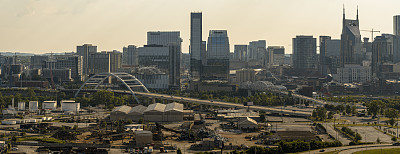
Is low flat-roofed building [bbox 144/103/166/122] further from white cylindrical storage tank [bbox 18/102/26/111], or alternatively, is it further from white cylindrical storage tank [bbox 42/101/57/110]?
A: white cylindrical storage tank [bbox 18/102/26/111]

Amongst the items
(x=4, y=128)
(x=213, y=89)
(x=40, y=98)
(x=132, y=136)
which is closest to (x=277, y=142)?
(x=132, y=136)

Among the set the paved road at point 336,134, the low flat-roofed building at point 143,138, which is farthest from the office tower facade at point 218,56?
the low flat-roofed building at point 143,138

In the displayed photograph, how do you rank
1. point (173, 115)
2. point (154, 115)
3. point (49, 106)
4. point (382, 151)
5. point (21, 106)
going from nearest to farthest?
point (382, 151), point (154, 115), point (173, 115), point (21, 106), point (49, 106)

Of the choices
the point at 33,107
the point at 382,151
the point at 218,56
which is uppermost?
the point at 218,56

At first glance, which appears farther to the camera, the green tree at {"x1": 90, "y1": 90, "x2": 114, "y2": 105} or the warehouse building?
the green tree at {"x1": 90, "y1": 90, "x2": 114, "y2": 105}

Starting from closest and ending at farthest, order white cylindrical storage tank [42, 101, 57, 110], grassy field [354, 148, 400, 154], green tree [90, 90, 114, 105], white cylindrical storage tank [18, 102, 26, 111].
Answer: grassy field [354, 148, 400, 154] → white cylindrical storage tank [18, 102, 26, 111] → white cylindrical storage tank [42, 101, 57, 110] → green tree [90, 90, 114, 105]

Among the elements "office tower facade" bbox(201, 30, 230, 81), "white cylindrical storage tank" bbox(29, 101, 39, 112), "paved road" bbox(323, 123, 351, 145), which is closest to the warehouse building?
"paved road" bbox(323, 123, 351, 145)

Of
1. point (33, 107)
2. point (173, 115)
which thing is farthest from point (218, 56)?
point (173, 115)

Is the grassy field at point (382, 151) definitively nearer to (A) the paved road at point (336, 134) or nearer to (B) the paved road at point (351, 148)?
(B) the paved road at point (351, 148)

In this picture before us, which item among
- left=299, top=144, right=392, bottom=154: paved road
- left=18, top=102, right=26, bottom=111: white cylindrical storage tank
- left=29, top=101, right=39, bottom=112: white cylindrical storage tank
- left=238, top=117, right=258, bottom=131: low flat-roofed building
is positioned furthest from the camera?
left=18, top=102, right=26, bottom=111: white cylindrical storage tank

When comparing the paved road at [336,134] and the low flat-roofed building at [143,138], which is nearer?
the low flat-roofed building at [143,138]

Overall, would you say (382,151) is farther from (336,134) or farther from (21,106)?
Result: (21,106)

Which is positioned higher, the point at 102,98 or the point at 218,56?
the point at 218,56
